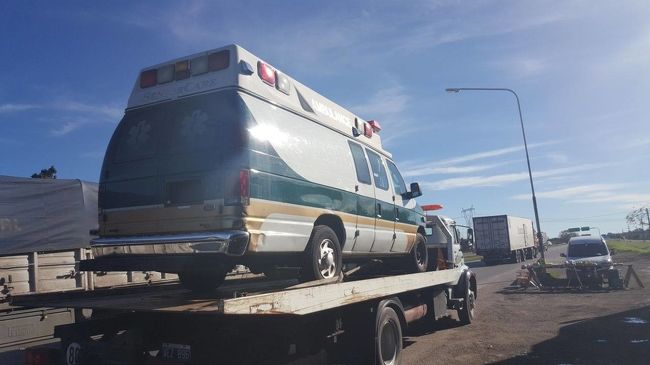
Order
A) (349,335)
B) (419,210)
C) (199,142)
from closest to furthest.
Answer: (199,142), (349,335), (419,210)

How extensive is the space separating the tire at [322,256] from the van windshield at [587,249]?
57.3 ft

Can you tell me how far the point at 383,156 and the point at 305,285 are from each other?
13.0 feet

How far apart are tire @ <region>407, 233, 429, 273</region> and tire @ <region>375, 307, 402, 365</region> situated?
224 centimetres

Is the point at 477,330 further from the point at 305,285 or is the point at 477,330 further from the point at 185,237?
the point at 185,237

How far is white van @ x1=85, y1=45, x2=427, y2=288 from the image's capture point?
15.8 feet

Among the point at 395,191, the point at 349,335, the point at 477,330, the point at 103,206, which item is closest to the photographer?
the point at 103,206

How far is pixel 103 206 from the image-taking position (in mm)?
5488

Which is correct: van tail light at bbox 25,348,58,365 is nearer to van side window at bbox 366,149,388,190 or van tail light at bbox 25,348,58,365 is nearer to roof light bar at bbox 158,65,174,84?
roof light bar at bbox 158,65,174,84

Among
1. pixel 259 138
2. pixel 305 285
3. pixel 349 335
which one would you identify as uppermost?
pixel 259 138

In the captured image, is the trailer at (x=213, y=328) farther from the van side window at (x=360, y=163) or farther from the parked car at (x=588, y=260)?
the parked car at (x=588, y=260)

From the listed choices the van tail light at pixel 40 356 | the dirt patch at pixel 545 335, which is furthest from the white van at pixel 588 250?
the van tail light at pixel 40 356

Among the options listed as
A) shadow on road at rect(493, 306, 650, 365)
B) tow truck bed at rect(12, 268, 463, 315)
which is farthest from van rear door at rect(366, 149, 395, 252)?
shadow on road at rect(493, 306, 650, 365)

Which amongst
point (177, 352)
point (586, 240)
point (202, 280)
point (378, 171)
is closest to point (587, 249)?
point (586, 240)

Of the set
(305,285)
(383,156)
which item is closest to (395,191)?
(383,156)
